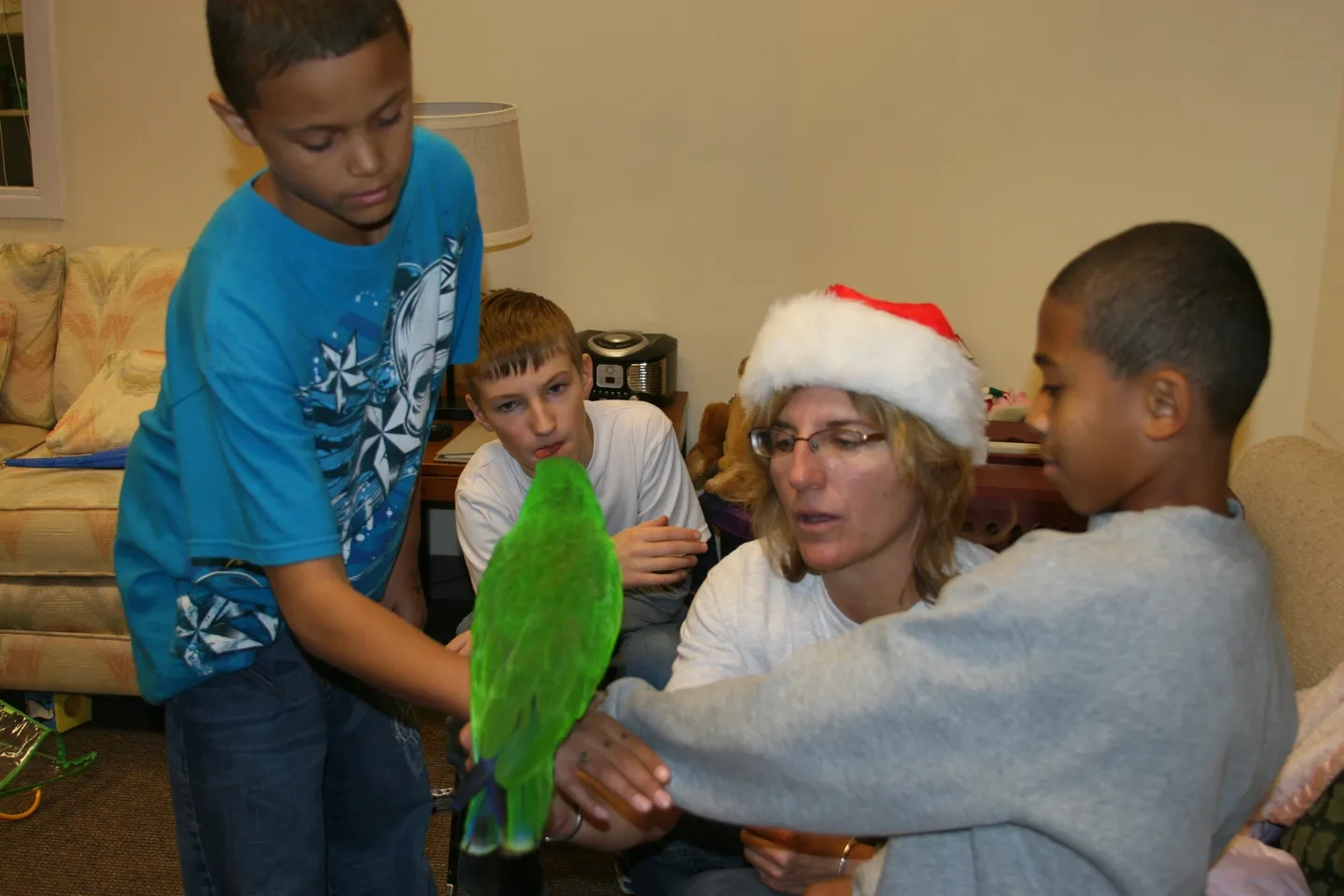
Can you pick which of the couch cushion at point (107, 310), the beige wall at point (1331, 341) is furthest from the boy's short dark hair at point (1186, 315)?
the couch cushion at point (107, 310)

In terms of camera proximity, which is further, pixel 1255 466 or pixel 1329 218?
pixel 1329 218

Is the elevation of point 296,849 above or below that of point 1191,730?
below

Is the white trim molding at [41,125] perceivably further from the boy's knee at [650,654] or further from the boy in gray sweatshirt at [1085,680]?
the boy in gray sweatshirt at [1085,680]

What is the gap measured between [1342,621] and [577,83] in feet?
9.45

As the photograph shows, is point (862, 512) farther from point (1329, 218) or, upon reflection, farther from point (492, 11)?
point (492, 11)

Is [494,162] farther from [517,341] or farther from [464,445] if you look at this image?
[517,341]

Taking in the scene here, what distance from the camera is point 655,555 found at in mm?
1477

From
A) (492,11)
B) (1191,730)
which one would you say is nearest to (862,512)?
(1191,730)

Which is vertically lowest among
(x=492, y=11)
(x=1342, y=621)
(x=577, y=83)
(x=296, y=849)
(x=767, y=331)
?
(x=296, y=849)

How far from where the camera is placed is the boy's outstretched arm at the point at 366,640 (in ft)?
3.76

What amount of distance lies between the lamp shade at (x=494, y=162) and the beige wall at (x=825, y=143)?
2.17ft

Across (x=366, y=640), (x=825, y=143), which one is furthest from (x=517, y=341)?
(x=825, y=143)

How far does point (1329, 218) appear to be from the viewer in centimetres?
293

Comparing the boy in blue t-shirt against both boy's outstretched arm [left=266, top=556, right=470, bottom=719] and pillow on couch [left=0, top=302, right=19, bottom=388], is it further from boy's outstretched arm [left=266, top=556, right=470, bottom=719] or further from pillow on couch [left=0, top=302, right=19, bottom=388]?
pillow on couch [left=0, top=302, right=19, bottom=388]
